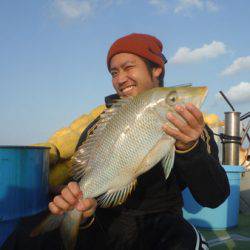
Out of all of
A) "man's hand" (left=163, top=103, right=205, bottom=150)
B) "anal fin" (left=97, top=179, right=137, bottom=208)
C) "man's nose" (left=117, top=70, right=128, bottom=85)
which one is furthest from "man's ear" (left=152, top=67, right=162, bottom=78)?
"anal fin" (left=97, top=179, right=137, bottom=208)

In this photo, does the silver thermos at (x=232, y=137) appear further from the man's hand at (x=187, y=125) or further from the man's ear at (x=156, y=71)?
the man's hand at (x=187, y=125)

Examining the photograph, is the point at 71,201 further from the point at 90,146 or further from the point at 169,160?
the point at 169,160

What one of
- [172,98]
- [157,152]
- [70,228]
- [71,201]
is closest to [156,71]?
[172,98]

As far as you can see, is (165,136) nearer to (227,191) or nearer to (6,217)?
(227,191)

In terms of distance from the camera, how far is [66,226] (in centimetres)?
255

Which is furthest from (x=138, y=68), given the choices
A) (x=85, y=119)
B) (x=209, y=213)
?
(x=209, y=213)

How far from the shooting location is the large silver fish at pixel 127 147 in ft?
7.68

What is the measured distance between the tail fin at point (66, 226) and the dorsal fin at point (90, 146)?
0.28 m

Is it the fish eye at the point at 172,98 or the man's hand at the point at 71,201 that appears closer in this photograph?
the fish eye at the point at 172,98

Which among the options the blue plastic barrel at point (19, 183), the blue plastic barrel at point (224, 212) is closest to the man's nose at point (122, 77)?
the blue plastic barrel at point (19, 183)

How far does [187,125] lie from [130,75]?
138 centimetres

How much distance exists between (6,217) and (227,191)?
193 cm

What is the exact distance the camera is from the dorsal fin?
256cm

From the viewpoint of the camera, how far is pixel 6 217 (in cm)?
337
